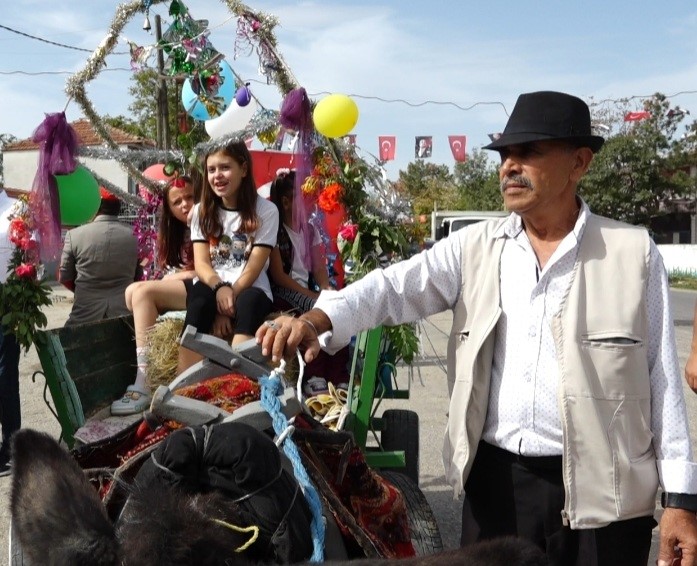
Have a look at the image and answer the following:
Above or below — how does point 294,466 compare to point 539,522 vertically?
above

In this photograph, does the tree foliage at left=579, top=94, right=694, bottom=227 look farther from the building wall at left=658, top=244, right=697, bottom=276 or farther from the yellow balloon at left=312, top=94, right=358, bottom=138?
the yellow balloon at left=312, top=94, right=358, bottom=138

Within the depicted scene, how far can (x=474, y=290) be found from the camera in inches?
96.2

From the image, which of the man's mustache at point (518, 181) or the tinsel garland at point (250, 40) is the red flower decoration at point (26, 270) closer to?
the tinsel garland at point (250, 40)

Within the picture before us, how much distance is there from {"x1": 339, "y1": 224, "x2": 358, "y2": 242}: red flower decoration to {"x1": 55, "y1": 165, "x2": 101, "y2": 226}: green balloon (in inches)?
57.6

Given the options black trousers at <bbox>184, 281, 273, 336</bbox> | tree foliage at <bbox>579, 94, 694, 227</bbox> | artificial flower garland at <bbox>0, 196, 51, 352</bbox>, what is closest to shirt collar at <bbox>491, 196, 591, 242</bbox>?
black trousers at <bbox>184, 281, 273, 336</bbox>

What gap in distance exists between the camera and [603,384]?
86.0 inches

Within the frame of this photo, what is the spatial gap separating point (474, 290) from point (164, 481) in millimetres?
1118

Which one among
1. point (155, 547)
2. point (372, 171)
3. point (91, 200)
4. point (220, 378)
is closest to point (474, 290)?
point (220, 378)

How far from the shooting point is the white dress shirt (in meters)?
2.22

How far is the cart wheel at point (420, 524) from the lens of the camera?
3.02 metres

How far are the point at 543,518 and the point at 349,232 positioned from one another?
2475 millimetres

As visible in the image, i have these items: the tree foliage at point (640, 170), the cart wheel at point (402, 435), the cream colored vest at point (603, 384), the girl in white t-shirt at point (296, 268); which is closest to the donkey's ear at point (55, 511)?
the cream colored vest at point (603, 384)

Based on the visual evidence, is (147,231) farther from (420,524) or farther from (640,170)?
(640,170)

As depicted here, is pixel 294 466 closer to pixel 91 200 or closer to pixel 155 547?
pixel 155 547
